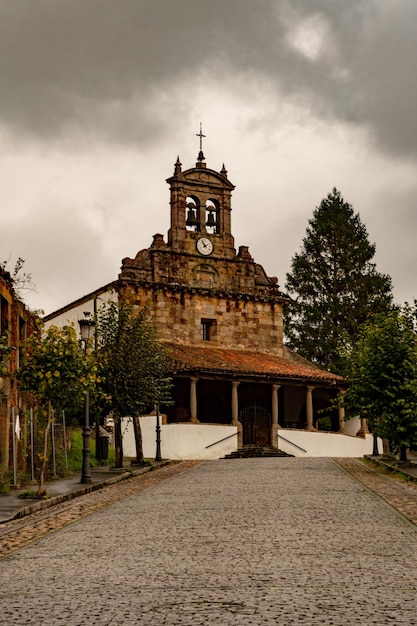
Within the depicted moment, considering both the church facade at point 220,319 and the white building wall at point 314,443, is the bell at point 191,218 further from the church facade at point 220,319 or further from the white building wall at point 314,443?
the white building wall at point 314,443

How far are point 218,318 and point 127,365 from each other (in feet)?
62.0

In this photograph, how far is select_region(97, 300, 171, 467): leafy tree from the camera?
104 feet

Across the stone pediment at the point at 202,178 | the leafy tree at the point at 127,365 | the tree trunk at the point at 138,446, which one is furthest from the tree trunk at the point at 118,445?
the stone pediment at the point at 202,178

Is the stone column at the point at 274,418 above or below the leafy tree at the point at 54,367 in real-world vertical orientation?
below

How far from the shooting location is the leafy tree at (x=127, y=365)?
31609 mm

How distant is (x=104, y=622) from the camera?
699 cm

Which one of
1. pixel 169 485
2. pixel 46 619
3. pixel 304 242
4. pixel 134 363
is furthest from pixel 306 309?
pixel 46 619

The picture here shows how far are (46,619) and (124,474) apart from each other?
68.2 feet

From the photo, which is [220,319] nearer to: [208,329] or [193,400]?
[208,329]

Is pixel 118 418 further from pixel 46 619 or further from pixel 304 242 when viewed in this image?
pixel 304 242

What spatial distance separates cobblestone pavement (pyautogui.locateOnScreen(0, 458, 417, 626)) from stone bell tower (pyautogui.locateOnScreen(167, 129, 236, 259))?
110ft

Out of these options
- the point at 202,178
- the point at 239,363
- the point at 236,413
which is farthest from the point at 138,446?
the point at 202,178

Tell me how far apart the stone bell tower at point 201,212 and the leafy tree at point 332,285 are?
14.5 m

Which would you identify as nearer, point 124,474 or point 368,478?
point 368,478
